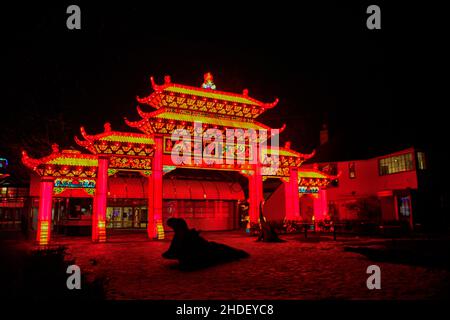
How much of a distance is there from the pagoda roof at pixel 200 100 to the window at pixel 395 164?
12168 millimetres

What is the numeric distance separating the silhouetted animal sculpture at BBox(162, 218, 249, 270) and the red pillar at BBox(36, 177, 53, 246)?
10767 millimetres

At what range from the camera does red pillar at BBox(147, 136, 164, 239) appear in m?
20.4

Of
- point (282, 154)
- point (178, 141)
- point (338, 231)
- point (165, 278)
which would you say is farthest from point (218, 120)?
point (165, 278)

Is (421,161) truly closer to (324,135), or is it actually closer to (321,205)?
(321,205)

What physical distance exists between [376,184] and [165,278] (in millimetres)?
26382

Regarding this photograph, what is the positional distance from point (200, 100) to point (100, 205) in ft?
29.3

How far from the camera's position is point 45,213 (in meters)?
18.9

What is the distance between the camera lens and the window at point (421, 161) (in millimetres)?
27109

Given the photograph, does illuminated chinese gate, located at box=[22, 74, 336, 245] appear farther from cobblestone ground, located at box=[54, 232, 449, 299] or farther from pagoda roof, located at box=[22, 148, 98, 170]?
cobblestone ground, located at box=[54, 232, 449, 299]

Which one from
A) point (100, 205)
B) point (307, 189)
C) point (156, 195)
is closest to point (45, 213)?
point (100, 205)

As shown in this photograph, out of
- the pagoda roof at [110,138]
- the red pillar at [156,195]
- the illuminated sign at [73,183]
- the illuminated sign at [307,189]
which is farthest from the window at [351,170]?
the illuminated sign at [73,183]

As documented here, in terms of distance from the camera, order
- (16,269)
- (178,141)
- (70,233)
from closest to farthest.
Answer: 1. (16,269)
2. (178,141)
3. (70,233)
